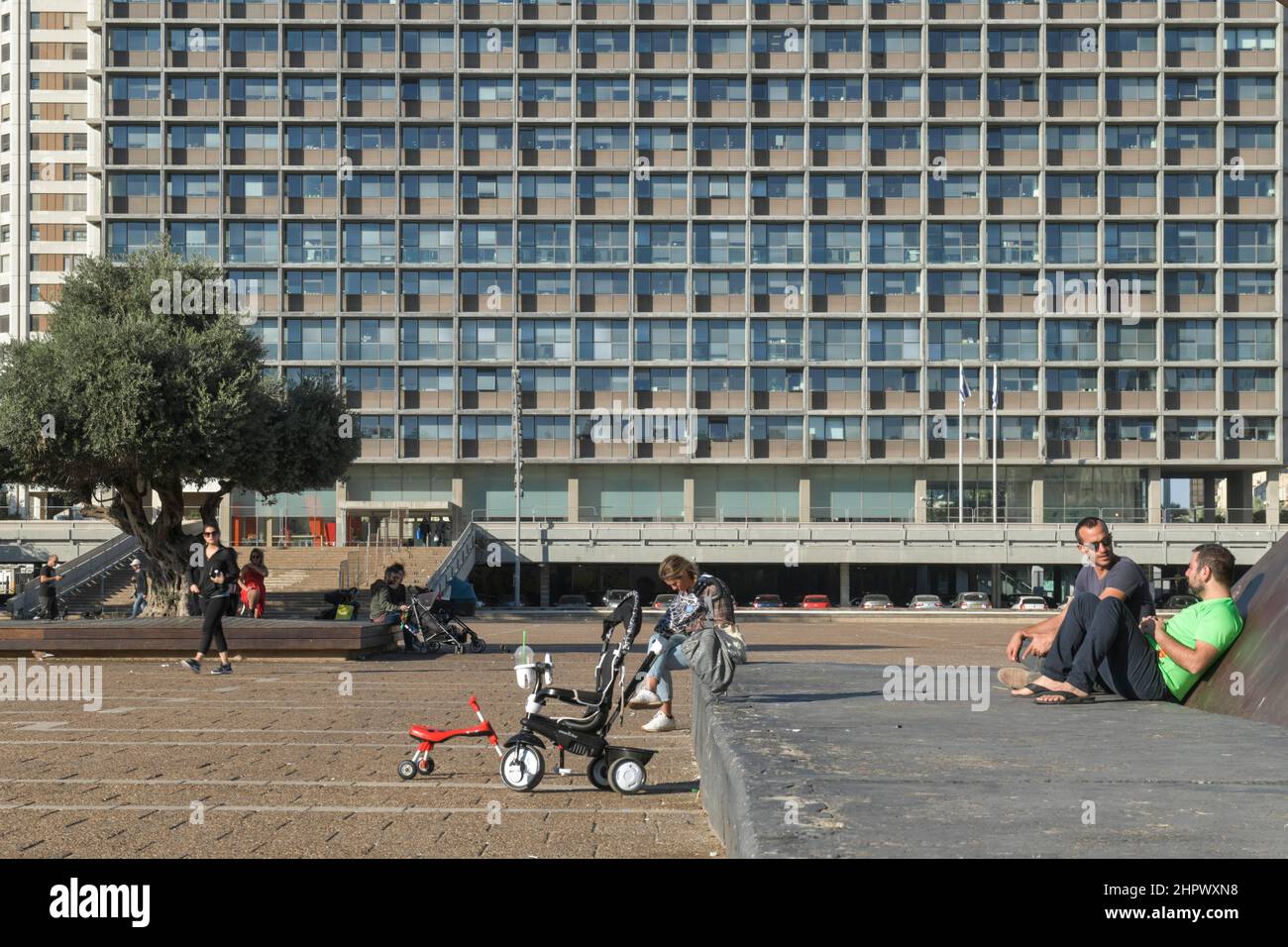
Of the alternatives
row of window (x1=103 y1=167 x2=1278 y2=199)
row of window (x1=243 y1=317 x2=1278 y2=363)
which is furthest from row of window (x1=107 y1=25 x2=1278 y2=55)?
row of window (x1=243 y1=317 x2=1278 y2=363)

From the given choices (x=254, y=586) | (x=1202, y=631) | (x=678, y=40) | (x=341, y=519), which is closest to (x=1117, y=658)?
(x=1202, y=631)

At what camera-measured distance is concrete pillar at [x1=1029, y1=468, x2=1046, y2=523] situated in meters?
73.0

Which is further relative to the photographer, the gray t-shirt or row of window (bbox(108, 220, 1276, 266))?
row of window (bbox(108, 220, 1276, 266))

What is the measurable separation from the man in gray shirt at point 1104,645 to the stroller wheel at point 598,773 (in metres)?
2.61

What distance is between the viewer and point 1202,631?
814 cm

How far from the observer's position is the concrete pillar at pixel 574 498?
73.8m

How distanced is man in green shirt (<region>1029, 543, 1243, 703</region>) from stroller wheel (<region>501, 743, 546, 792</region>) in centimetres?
299

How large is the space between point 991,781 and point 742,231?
2741 inches

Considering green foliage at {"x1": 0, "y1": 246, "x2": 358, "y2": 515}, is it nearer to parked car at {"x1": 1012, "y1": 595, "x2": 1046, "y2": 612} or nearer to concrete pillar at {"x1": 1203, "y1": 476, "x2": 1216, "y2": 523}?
parked car at {"x1": 1012, "y1": 595, "x2": 1046, "y2": 612}

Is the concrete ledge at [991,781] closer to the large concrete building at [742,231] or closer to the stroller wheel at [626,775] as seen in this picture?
the stroller wheel at [626,775]

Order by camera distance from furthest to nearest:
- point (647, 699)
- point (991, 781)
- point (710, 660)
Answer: point (647, 699), point (710, 660), point (991, 781)

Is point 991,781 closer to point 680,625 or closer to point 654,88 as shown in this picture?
point 680,625

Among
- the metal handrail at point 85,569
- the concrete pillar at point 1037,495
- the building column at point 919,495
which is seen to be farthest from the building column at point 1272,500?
the metal handrail at point 85,569
